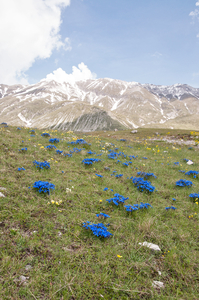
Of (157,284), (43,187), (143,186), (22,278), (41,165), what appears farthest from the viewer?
(41,165)

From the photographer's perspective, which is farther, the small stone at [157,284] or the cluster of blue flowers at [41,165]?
the cluster of blue flowers at [41,165]

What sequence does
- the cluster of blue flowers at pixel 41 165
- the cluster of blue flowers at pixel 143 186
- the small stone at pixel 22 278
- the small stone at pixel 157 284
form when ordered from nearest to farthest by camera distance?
the small stone at pixel 22 278
the small stone at pixel 157 284
the cluster of blue flowers at pixel 143 186
the cluster of blue flowers at pixel 41 165

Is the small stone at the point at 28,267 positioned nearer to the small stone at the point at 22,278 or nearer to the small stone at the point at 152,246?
the small stone at the point at 22,278

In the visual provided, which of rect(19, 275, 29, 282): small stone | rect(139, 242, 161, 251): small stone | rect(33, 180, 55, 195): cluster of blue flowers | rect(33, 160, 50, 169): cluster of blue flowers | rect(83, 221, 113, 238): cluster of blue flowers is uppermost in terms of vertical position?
rect(33, 160, 50, 169): cluster of blue flowers

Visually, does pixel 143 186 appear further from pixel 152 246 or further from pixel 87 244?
pixel 87 244

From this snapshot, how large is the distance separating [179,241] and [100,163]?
630 centimetres

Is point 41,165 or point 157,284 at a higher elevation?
point 41,165

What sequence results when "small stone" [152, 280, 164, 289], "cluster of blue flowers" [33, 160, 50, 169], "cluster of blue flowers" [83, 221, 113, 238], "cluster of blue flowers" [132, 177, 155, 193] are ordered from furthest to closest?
"cluster of blue flowers" [33, 160, 50, 169]
"cluster of blue flowers" [132, 177, 155, 193]
"cluster of blue flowers" [83, 221, 113, 238]
"small stone" [152, 280, 164, 289]

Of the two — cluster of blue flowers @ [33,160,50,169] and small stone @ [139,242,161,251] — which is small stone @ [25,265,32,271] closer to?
small stone @ [139,242,161,251]

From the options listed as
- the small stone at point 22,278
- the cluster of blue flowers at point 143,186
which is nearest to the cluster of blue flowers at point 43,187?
the small stone at point 22,278

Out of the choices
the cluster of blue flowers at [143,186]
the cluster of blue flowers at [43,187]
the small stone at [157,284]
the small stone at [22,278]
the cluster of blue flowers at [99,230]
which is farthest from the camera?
the cluster of blue flowers at [143,186]

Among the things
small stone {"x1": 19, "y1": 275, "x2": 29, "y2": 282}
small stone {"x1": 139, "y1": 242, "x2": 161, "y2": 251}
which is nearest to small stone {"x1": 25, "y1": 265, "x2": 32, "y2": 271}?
small stone {"x1": 19, "y1": 275, "x2": 29, "y2": 282}

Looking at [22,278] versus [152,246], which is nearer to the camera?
[22,278]

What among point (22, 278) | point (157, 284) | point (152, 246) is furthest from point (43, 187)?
point (157, 284)
